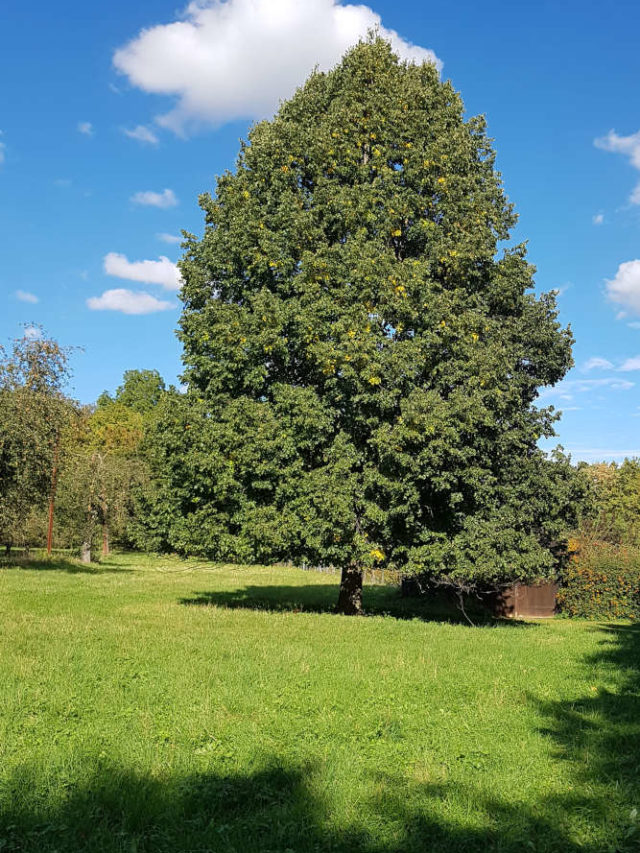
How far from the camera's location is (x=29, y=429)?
3067 cm

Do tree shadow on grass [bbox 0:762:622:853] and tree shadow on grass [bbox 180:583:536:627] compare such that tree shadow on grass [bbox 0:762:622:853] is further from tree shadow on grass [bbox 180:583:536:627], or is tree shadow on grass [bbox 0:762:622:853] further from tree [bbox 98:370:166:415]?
tree [bbox 98:370:166:415]

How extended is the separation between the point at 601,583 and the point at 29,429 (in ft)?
88.9

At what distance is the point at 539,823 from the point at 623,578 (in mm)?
25111

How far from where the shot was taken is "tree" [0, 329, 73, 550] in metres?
30.4

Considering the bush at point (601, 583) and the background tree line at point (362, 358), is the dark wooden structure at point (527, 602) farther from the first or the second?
the background tree line at point (362, 358)

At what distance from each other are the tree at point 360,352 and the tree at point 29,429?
14.2m

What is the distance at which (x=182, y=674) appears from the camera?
957 centimetres

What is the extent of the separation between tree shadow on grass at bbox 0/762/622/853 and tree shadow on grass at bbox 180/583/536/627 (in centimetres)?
1517

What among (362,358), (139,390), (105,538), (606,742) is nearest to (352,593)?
(362,358)

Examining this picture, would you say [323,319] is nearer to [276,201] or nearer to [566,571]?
[276,201]

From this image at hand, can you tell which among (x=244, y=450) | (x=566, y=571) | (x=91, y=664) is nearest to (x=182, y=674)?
(x=91, y=664)

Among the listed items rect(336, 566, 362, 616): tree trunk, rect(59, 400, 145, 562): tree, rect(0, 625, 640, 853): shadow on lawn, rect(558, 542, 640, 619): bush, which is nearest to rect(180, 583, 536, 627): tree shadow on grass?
rect(336, 566, 362, 616): tree trunk

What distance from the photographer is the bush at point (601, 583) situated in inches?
1084

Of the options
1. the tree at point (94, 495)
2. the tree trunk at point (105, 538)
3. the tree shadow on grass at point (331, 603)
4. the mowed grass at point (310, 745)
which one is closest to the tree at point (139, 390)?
the tree trunk at point (105, 538)
